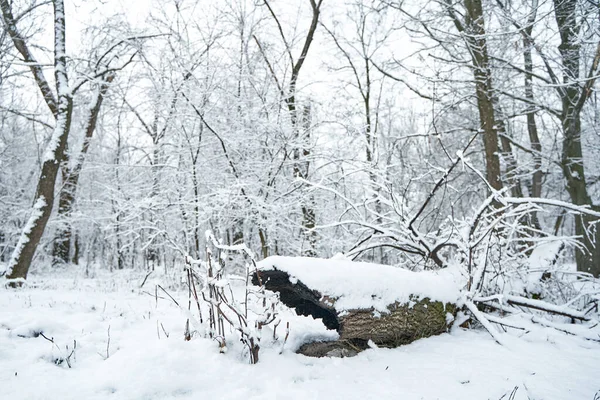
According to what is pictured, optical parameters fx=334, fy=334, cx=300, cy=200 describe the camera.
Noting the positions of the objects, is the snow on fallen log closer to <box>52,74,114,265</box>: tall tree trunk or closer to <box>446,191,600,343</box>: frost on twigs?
<box>446,191,600,343</box>: frost on twigs

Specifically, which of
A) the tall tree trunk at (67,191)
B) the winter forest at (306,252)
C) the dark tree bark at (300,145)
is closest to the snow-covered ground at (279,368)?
the winter forest at (306,252)

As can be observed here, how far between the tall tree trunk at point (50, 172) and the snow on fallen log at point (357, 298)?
6158mm

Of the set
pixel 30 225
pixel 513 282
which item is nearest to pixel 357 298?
pixel 513 282

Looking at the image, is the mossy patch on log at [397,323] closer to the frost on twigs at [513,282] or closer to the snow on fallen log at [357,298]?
the snow on fallen log at [357,298]

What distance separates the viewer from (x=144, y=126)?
27.9 ft

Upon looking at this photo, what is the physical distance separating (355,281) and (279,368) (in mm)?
812

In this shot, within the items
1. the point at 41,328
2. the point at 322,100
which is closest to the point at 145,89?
the point at 322,100

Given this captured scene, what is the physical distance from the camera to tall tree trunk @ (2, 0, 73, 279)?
6496 mm

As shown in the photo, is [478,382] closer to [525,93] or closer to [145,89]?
[145,89]

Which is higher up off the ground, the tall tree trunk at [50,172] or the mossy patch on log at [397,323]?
the tall tree trunk at [50,172]

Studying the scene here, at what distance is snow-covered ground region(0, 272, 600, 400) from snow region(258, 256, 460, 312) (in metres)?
0.40

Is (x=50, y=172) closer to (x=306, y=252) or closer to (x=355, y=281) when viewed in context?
(x=306, y=252)

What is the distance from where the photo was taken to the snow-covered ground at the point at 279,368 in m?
1.89

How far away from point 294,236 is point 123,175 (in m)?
3.95
